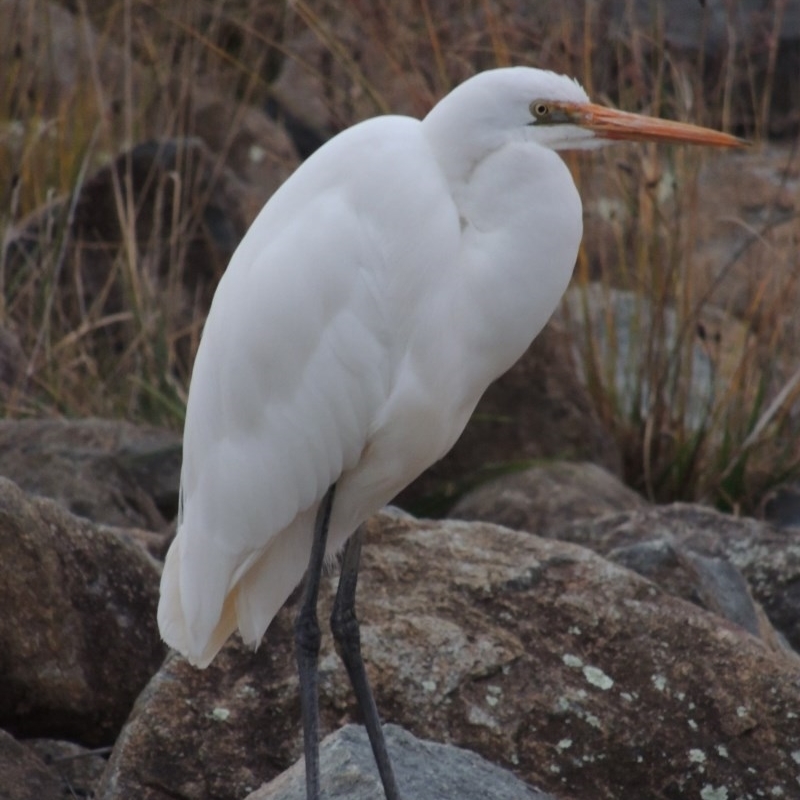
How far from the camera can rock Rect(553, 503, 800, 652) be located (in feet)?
13.4

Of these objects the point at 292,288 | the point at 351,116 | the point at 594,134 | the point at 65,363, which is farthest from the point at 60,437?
the point at 594,134

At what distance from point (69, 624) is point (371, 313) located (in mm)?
1146

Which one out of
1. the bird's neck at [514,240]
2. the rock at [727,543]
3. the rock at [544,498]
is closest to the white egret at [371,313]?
the bird's neck at [514,240]

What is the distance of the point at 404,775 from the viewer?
109 inches

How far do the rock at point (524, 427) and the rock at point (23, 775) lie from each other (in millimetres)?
2024

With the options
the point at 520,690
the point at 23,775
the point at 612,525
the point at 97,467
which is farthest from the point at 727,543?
the point at 23,775

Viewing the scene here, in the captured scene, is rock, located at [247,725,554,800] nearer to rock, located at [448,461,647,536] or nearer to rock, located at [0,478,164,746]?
rock, located at [0,478,164,746]

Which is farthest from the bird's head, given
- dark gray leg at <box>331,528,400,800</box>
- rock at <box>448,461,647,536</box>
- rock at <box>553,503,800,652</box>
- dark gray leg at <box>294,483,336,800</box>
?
rock at <box>448,461,647,536</box>

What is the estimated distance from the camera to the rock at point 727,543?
13.4 ft

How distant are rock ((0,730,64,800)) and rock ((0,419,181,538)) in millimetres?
1257

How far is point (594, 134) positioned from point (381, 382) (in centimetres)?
56

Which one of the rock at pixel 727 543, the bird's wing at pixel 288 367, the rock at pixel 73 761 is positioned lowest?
Result: the rock at pixel 73 761

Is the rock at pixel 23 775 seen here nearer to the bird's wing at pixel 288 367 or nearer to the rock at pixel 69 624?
the rock at pixel 69 624

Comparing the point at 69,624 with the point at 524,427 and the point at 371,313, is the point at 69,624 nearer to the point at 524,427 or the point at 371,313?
the point at 371,313
